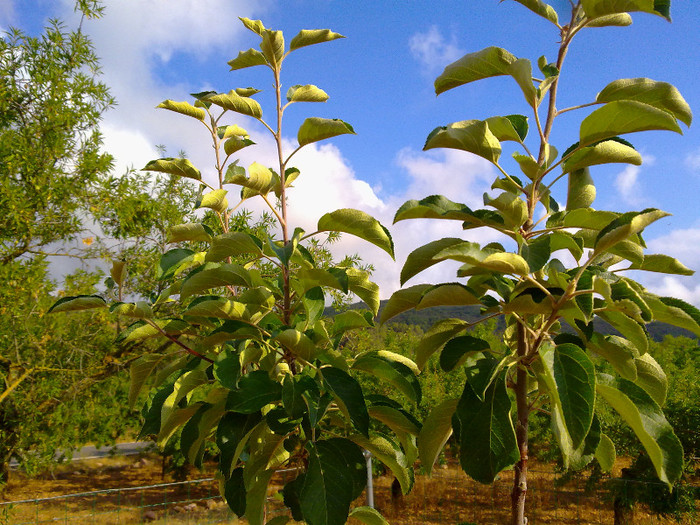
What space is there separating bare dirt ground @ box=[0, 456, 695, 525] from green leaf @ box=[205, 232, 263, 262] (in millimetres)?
5169

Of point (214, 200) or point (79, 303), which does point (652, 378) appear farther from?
point (79, 303)

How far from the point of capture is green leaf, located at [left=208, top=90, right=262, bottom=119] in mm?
1748

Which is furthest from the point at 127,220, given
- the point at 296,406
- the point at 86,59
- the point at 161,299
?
the point at 296,406

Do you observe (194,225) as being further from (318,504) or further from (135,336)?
(318,504)

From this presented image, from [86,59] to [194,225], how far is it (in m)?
5.83

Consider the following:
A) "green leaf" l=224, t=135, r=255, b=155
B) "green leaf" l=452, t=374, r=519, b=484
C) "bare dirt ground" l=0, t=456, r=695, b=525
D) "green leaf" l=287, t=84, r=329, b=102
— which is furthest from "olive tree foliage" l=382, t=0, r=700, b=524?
"bare dirt ground" l=0, t=456, r=695, b=525

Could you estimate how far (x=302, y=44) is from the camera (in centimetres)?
188

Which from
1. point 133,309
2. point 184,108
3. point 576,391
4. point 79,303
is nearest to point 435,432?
point 576,391

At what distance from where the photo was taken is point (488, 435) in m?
1.25

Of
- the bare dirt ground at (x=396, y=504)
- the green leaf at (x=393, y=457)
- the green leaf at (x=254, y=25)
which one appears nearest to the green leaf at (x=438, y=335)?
the green leaf at (x=393, y=457)

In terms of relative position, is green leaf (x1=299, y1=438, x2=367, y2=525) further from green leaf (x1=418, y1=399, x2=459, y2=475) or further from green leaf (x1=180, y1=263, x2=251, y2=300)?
green leaf (x1=180, y1=263, x2=251, y2=300)

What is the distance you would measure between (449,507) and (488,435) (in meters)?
8.37

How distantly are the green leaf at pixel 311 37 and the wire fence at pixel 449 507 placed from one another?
6235mm

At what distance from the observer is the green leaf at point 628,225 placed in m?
1.07
